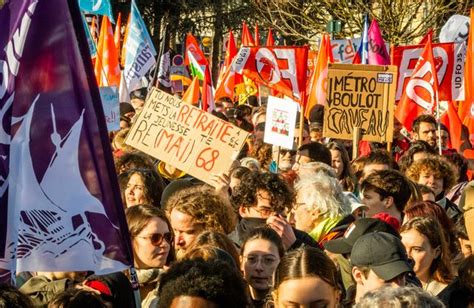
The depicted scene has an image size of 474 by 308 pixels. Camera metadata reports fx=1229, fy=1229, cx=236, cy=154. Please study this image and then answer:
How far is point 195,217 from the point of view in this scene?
641cm

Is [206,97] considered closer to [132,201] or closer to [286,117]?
[286,117]

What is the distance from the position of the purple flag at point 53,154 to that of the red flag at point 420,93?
32.1 ft

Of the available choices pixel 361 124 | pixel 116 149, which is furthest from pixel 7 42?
pixel 361 124

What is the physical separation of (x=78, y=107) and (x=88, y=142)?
14 cm

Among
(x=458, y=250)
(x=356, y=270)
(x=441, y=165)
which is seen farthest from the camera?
(x=441, y=165)

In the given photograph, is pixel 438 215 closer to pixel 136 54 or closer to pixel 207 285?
pixel 207 285

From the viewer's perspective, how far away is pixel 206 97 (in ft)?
56.2

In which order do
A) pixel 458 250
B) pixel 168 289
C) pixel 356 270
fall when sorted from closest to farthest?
pixel 168 289
pixel 356 270
pixel 458 250

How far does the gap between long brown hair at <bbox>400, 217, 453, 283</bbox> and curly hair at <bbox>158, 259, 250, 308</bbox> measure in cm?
222

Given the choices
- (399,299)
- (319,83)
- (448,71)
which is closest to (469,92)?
(448,71)

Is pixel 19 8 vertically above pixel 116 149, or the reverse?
pixel 19 8

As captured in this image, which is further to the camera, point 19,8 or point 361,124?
point 361,124

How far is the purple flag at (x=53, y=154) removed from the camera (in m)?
4.36

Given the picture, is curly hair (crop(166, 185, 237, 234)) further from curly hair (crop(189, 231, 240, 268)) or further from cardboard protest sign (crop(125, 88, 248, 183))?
cardboard protest sign (crop(125, 88, 248, 183))
